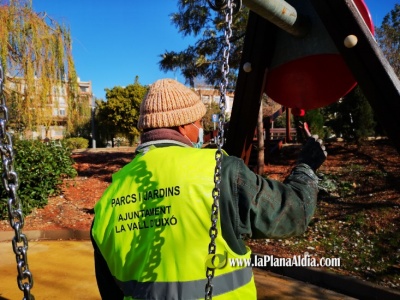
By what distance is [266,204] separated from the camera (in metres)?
1.26

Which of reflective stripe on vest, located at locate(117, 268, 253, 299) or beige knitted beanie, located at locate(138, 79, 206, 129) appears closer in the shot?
reflective stripe on vest, located at locate(117, 268, 253, 299)

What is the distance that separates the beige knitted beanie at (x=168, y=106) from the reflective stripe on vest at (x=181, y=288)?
69 cm

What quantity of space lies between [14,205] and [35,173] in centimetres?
788

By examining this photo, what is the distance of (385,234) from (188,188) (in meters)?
5.25

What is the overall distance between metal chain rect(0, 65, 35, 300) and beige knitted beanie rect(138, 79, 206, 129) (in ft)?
2.48

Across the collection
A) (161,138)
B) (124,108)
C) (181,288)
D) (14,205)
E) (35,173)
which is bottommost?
(35,173)

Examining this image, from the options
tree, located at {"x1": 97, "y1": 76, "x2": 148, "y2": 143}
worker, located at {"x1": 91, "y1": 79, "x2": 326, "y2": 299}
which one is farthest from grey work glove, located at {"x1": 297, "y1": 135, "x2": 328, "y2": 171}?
tree, located at {"x1": 97, "y1": 76, "x2": 148, "y2": 143}

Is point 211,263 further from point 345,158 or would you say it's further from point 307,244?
point 345,158

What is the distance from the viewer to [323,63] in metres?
2.33

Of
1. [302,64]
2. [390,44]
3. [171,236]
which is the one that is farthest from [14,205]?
[390,44]

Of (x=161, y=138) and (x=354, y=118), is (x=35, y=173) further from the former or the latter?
(x=354, y=118)

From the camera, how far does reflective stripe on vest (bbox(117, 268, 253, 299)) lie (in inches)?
47.6

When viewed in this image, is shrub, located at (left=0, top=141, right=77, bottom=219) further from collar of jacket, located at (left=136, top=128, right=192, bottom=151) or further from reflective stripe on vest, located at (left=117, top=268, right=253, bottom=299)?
reflective stripe on vest, located at (left=117, top=268, right=253, bottom=299)

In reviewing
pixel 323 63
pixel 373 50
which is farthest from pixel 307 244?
pixel 373 50
